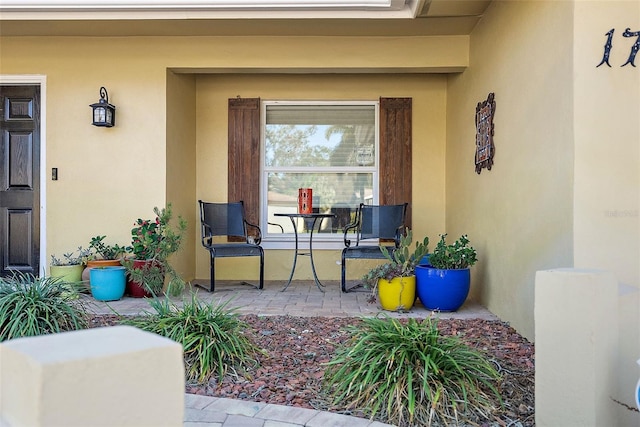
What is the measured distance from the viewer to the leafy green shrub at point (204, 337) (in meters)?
2.23

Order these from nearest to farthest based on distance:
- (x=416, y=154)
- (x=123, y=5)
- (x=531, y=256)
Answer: (x=531, y=256)
(x=123, y=5)
(x=416, y=154)

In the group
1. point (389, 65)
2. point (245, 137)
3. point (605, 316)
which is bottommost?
point (605, 316)

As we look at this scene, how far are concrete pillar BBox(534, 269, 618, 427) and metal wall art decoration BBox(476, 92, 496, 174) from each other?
2.09 meters

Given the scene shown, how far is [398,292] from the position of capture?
3588 millimetres

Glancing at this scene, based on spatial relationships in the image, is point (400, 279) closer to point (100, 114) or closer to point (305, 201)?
point (305, 201)

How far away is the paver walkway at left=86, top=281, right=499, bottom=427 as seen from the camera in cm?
178

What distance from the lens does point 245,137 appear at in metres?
5.14

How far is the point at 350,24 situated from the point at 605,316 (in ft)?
10.6

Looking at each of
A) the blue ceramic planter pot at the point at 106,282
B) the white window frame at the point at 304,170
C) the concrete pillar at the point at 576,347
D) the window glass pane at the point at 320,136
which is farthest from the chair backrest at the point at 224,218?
the concrete pillar at the point at 576,347

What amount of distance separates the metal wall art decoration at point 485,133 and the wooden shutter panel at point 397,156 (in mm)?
1186

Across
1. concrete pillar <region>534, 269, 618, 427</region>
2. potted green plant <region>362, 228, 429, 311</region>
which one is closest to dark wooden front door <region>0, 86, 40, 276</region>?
potted green plant <region>362, 228, 429, 311</region>

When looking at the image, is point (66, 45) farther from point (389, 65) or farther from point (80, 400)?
point (80, 400)

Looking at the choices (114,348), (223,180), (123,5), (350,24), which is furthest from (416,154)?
(114,348)

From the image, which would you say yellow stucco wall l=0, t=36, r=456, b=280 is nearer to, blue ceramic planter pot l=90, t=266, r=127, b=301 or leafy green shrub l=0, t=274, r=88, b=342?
blue ceramic planter pot l=90, t=266, r=127, b=301
